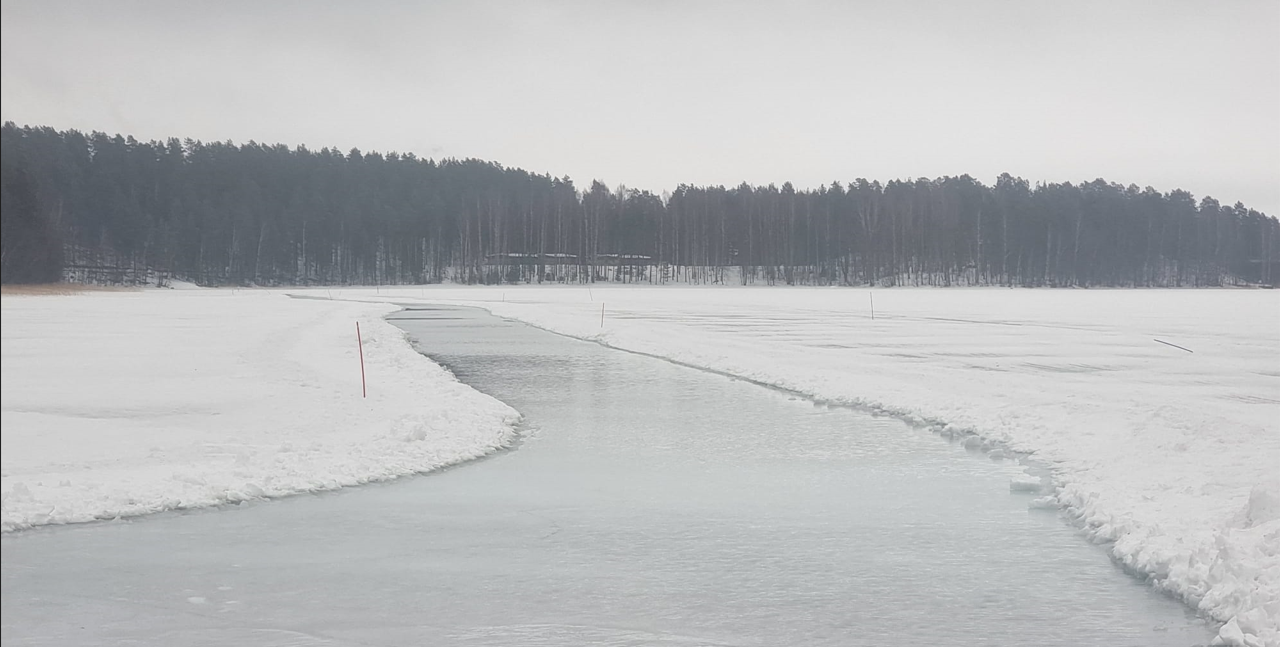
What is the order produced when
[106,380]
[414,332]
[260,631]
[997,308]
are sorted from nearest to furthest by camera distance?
[260,631]
[106,380]
[414,332]
[997,308]

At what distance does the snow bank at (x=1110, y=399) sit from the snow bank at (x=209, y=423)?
6.51 meters

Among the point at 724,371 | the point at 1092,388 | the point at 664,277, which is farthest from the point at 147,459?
the point at 664,277

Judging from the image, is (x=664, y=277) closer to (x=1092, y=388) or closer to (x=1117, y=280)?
(x=1117, y=280)

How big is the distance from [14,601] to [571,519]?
157 inches

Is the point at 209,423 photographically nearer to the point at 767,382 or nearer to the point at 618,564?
the point at 618,564

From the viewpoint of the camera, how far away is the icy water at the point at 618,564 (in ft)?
18.5

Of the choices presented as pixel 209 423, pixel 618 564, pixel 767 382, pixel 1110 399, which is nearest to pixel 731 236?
pixel 767 382

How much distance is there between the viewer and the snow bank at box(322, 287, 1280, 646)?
6953 mm

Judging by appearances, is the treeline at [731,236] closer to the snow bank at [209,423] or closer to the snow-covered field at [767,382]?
the snow-covered field at [767,382]

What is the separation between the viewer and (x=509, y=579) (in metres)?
6.62

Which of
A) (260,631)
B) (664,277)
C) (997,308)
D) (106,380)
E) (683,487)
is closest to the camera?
(260,631)

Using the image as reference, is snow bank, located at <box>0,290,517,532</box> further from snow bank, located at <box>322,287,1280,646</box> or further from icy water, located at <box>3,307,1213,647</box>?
snow bank, located at <box>322,287,1280,646</box>

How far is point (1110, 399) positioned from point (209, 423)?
1301cm

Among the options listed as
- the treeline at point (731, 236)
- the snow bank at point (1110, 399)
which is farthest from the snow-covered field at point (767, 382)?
the treeline at point (731, 236)
